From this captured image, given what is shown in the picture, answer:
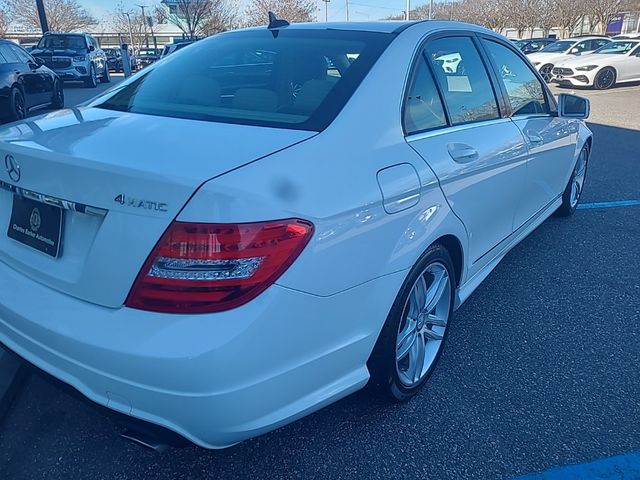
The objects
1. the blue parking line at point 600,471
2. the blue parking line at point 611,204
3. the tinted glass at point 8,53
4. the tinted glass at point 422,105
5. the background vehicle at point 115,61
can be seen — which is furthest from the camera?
the background vehicle at point 115,61

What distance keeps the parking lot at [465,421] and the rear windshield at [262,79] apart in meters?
1.26

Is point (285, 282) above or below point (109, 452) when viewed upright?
above

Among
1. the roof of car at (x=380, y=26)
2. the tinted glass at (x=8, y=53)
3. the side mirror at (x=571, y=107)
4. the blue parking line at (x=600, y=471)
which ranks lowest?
the blue parking line at (x=600, y=471)

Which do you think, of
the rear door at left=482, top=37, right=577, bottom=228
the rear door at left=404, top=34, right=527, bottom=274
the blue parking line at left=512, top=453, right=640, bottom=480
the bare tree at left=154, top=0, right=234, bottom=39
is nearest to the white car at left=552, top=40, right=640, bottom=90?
the rear door at left=482, top=37, right=577, bottom=228

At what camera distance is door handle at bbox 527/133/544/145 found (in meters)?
3.24

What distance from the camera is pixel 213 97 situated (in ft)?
7.55

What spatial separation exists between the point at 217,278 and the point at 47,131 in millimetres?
1054

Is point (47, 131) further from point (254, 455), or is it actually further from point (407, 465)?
point (407, 465)

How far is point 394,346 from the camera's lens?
2.14 metres

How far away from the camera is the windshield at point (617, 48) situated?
18052 mm

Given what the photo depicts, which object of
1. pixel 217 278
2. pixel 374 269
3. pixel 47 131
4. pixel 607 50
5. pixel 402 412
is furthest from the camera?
pixel 607 50

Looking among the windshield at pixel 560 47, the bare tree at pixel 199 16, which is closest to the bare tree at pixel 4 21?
the bare tree at pixel 199 16

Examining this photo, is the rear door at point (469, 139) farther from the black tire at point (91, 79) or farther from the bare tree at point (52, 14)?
the bare tree at point (52, 14)

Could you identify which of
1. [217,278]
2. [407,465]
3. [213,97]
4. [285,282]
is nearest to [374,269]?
[285,282]
